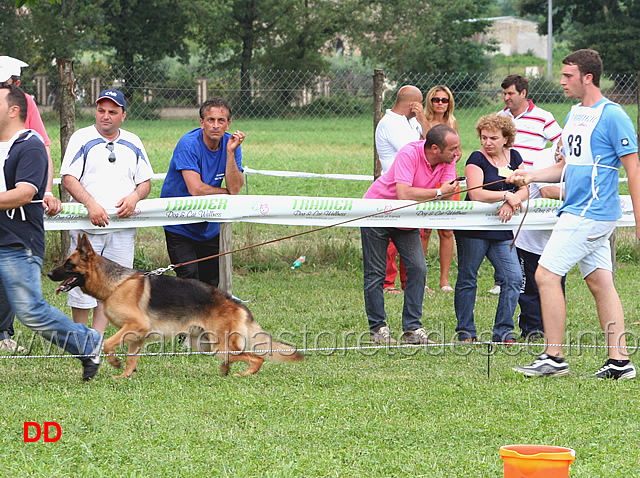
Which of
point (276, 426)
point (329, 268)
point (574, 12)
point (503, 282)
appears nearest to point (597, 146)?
point (503, 282)

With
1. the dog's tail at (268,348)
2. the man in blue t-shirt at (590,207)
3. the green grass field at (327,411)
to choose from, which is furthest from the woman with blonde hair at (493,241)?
the dog's tail at (268,348)

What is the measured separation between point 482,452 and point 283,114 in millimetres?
14616

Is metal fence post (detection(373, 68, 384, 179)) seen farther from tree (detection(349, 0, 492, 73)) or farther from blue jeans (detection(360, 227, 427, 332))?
tree (detection(349, 0, 492, 73))

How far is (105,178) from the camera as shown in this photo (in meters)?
6.31

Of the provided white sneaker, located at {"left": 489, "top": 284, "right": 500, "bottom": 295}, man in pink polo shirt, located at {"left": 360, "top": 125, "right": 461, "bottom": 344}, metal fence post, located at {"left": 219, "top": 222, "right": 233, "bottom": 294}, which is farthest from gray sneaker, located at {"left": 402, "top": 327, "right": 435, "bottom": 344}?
white sneaker, located at {"left": 489, "top": 284, "right": 500, "bottom": 295}

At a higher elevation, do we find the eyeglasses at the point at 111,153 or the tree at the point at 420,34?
the eyeglasses at the point at 111,153

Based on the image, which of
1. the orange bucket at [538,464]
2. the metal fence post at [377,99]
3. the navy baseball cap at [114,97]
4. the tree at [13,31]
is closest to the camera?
the orange bucket at [538,464]

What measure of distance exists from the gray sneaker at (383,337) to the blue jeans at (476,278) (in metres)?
0.56

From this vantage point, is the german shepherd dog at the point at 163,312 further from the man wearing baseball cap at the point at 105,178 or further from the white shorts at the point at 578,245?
the white shorts at the point at 578,245

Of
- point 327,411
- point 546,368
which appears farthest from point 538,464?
point 546,368

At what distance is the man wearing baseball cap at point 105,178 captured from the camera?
243 inches

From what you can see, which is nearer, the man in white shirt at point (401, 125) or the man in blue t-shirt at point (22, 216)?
the man in blue t-shirt at point (22, 216)

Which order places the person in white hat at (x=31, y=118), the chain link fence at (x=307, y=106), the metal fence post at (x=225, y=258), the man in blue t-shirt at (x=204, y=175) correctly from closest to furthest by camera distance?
the person in white hat at (x=31, y=118), the man in blue t-shirt at (x=204, y=175), the metal fence post at (x=225, y=258), the chain link fence at (x=307, y=106)

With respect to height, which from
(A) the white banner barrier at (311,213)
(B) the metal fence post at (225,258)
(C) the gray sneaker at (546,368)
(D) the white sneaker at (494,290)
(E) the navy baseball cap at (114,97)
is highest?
(E) the navy baseball cap at (114,97)
